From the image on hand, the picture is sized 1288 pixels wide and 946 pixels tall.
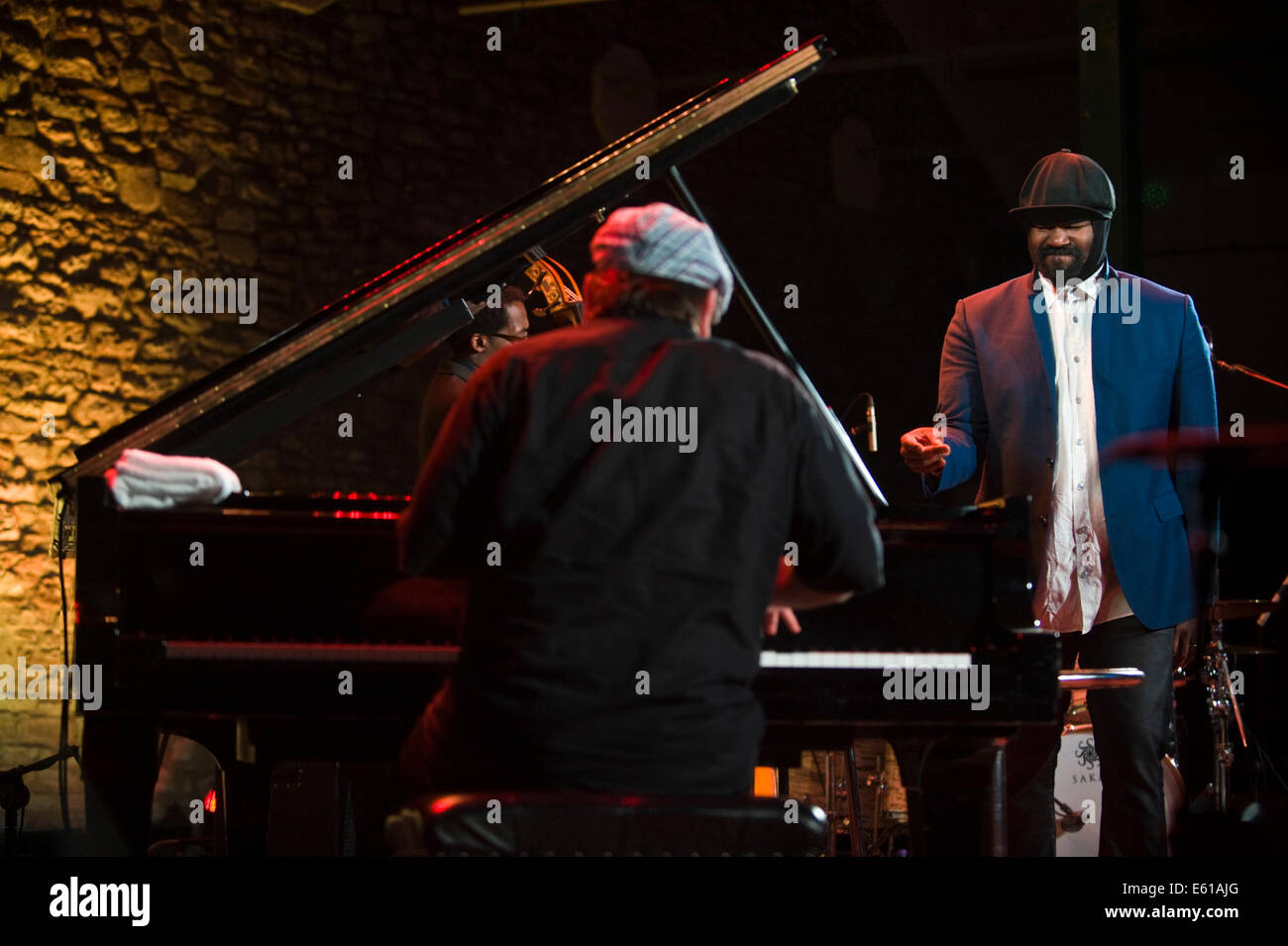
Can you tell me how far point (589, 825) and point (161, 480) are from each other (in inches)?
51.3

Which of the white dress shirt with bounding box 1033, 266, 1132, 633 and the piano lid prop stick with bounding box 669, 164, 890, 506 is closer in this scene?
the piano lid prop stick with bounding box 669, 164, 890, 506

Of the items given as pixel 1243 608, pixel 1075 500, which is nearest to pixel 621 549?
pixel 1075 500

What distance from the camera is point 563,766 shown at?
1.97m

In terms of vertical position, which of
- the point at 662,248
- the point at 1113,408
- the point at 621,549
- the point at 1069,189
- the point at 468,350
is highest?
the point at 1069,189

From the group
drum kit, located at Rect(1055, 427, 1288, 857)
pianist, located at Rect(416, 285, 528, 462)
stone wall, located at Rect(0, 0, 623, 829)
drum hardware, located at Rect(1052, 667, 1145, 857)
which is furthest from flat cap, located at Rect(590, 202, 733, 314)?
stone wall, located at Rect(0, 0, 623, 829)

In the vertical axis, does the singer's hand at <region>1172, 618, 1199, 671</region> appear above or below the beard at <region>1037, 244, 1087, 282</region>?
below

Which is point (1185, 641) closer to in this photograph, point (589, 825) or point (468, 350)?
point (589, 825)

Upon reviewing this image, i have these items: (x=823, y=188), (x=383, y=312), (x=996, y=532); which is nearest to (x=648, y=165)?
(x=383, y=312)

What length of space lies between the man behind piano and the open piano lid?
0.90m

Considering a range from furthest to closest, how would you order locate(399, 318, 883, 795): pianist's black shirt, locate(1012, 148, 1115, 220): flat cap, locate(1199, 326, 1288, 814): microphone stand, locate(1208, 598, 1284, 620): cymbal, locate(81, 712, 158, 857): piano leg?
1. locate(1208, 598, 1284, 620): cymbal
2. locate(1199, 326, 1288, 814): microphone stand
3. locate(1012, 148, 1115, 220): flat cap
4. locate(81, 712, 158, 857): piano leg
5. locate(399, 318, 883, 795): pianist's black shirt

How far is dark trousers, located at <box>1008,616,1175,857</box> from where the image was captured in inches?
123

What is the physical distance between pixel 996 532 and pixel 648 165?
3.69 ft

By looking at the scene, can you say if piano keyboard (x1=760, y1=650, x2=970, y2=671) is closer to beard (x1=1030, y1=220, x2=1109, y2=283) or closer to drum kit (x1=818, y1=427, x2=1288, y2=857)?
beard (x1=1030, y1=220, x2=1109, y2=283)

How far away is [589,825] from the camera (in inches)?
72.9
